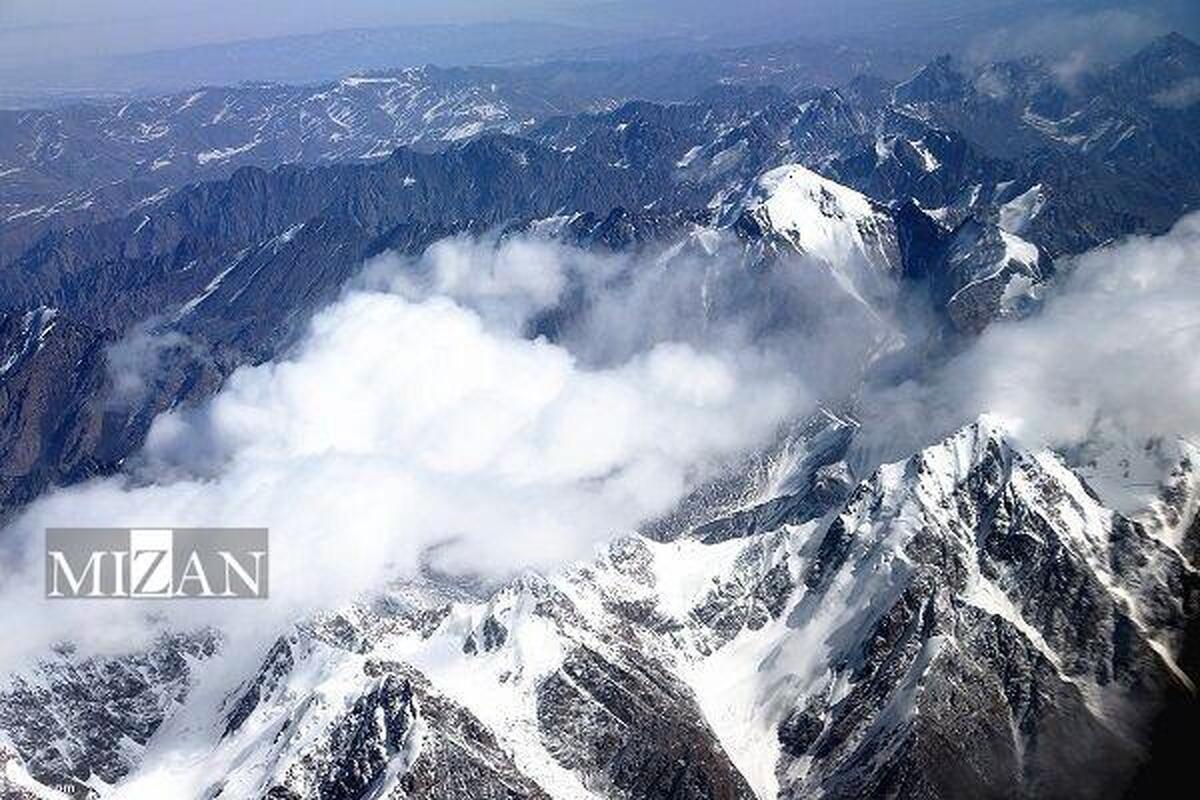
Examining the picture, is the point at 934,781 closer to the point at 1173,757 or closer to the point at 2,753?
the point at 1173,757

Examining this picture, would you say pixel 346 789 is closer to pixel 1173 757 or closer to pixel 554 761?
pixel 554 761

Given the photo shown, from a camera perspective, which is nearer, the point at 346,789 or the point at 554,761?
the point at 346,789

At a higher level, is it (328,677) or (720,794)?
(328,677)

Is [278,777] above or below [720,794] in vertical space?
above

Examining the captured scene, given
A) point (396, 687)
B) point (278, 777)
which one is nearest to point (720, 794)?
point (396, 687)

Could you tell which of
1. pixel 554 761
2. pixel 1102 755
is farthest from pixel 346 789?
pixel 1102 755

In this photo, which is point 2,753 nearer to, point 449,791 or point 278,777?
point 278,777

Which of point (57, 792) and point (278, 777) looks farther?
point (57, 792)

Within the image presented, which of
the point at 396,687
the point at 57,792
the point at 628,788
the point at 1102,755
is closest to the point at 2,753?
the point at 57,792
